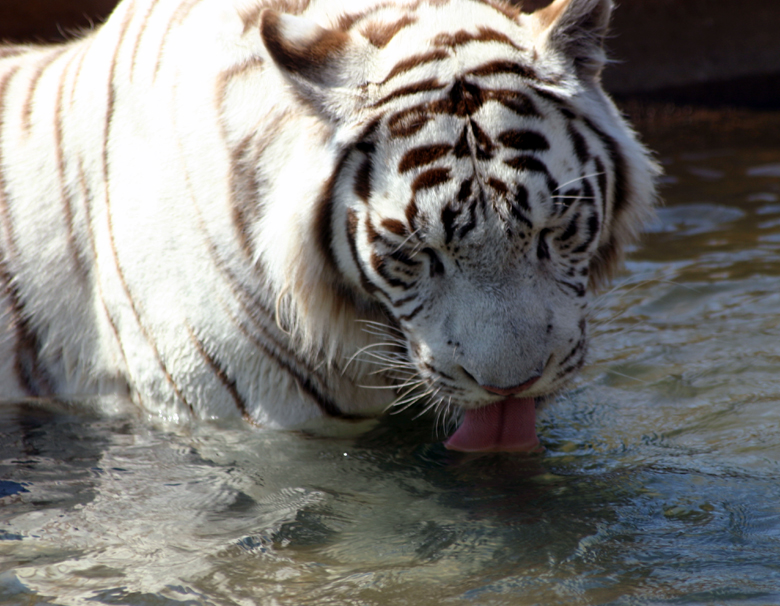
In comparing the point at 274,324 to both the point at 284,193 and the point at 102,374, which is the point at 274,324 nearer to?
the point at 284,193

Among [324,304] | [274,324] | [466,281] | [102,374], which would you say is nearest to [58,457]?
[102,374]

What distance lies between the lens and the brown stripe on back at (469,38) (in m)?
2.08

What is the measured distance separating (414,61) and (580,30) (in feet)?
1.26

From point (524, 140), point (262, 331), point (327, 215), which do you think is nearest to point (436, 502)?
point (262, 331)

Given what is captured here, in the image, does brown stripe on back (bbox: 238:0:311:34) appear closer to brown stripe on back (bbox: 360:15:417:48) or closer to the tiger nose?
brown stripe on back (bbox: 360:15:417:48)

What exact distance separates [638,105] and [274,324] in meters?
4.64

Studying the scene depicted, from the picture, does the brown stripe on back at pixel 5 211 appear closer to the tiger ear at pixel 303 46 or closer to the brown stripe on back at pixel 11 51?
the brown stripe on back at pixel 11 51

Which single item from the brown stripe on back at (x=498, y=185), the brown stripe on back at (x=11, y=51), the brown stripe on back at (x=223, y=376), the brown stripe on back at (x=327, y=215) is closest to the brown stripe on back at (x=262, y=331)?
the brown stripe on back at (x=223, y=376)

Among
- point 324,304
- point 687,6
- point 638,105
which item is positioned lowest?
point 324,304

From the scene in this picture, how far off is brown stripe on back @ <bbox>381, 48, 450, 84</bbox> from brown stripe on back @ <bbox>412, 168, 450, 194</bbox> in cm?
24

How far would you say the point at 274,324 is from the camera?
235 centimetres

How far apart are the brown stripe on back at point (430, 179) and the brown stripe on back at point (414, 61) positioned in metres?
0.24

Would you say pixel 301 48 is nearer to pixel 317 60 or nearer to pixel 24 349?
pixel 317 60

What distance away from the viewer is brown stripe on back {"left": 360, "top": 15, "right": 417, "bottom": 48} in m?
2.11
